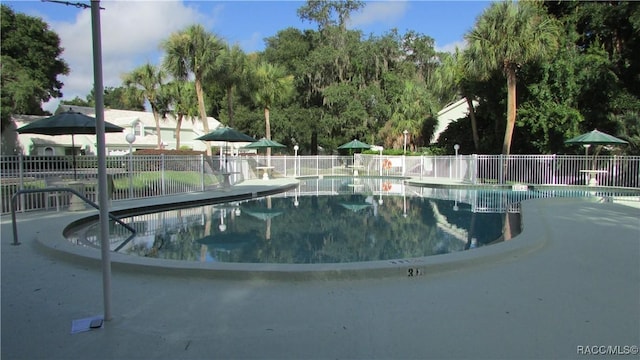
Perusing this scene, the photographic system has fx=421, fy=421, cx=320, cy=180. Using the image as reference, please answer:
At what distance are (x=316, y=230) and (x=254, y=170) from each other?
14.9 meters

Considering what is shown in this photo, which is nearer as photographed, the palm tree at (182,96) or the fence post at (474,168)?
the fence post at (474,168)

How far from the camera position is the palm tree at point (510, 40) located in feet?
59.0

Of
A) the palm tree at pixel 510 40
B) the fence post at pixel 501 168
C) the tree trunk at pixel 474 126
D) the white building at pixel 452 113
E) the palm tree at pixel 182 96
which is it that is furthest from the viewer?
the white building at pixel 452 113

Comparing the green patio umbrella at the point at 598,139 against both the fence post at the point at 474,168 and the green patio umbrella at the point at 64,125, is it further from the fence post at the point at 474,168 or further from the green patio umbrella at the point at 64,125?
the green patio umbrella at the point at 64,125

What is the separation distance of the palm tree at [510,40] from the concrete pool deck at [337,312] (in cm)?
1453

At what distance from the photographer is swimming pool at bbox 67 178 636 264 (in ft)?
23.1

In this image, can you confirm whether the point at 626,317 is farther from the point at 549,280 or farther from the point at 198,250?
the point at 198,250

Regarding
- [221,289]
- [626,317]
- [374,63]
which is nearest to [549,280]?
[626,317]

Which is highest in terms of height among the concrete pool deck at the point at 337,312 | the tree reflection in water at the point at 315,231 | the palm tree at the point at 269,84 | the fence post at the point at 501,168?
the palm tree at the point at 269,84

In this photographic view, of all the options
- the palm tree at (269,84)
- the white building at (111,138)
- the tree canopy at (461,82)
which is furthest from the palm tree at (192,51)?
the white building at (111,138)

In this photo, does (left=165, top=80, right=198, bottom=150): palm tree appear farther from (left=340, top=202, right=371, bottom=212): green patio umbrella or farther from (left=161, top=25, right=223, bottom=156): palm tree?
(left=340, top=202, right=371, bottom=212): green patio umbrella

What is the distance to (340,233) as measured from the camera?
8969 millimetres

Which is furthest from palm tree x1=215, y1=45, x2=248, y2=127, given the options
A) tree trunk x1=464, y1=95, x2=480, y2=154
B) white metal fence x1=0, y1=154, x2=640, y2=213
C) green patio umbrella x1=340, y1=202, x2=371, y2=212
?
tree trunk x1=464, y1=95, x2=480, y2=154

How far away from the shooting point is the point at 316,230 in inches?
368
